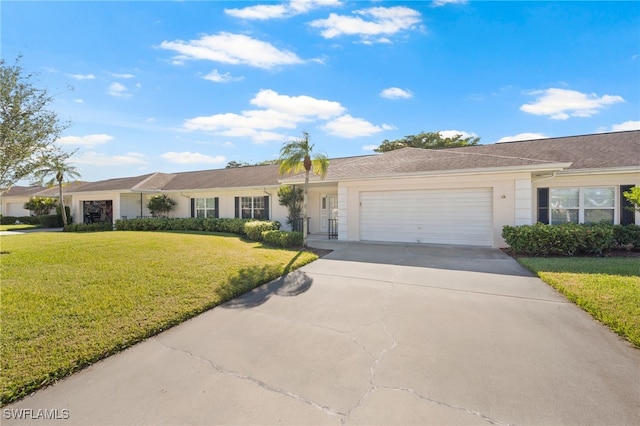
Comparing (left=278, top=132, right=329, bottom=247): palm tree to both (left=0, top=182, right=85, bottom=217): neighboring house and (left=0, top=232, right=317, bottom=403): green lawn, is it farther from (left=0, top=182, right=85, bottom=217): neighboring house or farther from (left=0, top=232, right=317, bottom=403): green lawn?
(left=0, top=182, right=85, bottom=217): neighboring house

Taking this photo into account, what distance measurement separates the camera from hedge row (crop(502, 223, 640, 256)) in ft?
27.5

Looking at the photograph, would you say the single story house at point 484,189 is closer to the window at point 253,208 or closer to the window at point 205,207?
the window at point 253,208

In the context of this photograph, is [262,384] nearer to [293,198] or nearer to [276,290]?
[276,290]

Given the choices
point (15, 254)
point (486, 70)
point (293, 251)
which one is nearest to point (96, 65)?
point (15, 254)

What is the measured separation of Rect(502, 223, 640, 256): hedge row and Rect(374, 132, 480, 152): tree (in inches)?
907

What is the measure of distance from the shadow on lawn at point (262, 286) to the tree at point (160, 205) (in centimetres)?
1499

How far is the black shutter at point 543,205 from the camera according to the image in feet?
36.5

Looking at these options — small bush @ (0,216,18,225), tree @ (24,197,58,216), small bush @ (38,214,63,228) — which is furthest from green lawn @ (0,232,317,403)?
small bush @ (0,216,18,225)

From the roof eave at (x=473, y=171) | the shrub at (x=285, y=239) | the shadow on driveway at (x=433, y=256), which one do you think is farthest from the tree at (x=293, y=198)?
the shadow on driveway at (x=433, y=256)

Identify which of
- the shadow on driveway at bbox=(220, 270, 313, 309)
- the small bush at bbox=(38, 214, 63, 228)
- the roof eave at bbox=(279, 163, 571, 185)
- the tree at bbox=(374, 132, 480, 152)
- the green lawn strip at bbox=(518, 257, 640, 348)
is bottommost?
the shadow on driveway at bbox=(220, 270, 313, 309)

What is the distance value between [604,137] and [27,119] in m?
22.9

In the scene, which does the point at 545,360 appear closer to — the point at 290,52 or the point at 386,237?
the point at 386,237

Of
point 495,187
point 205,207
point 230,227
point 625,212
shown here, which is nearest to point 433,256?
point 495,187

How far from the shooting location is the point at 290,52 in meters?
10.4
